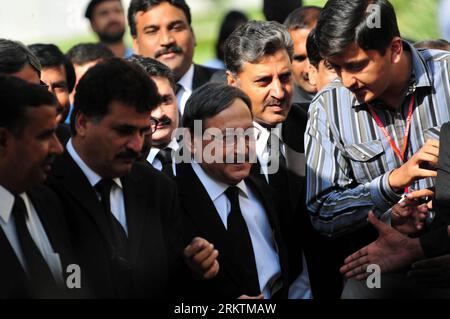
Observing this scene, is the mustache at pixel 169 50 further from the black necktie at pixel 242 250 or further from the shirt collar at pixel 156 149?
the black necktie at pixel 242 250

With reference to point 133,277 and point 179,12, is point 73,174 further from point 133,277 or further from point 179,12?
point 179,12

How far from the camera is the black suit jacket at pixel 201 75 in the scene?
6729 mm

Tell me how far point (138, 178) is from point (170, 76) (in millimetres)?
1471

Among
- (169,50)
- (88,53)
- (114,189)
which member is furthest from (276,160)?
(88,53)

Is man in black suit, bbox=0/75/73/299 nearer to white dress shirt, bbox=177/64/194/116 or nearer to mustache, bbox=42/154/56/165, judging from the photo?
mustache, bbox=42/154/56/165

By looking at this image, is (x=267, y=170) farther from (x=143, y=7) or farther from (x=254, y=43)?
(x=143, y=7)

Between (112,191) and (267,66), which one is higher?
(267,66)

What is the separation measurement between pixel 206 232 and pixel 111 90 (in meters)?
0.87

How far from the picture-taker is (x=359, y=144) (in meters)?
5.04

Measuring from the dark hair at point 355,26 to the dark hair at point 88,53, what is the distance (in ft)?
9.16

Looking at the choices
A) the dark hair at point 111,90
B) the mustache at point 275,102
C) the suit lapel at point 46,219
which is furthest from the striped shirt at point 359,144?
the suit lapel at point 46,219

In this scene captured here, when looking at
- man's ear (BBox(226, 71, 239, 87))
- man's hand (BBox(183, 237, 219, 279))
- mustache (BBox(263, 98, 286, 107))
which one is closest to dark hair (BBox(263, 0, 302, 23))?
man's ear (BBox(226, 71, 239, 87))

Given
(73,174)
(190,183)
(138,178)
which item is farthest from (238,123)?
(73,174)

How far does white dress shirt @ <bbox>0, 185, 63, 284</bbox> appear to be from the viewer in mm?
3758
